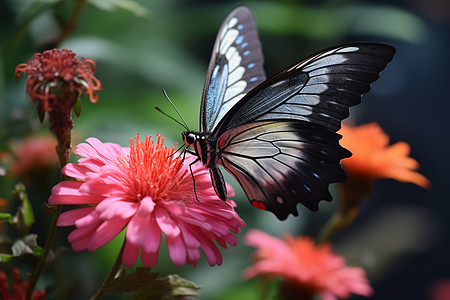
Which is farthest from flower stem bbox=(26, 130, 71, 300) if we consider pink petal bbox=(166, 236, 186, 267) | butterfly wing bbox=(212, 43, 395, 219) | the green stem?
butterfly wing bbox=(212, 43, 395, 219)

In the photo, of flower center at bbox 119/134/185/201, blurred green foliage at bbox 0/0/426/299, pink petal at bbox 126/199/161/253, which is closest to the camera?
pink petal at bbox 126/199/161/253

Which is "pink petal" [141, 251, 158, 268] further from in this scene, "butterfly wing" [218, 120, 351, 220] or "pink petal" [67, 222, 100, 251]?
"butterfly wing" [218, 120, 351, 220]

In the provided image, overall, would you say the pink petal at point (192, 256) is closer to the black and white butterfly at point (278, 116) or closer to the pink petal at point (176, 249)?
the pink petal at point (176, 249)

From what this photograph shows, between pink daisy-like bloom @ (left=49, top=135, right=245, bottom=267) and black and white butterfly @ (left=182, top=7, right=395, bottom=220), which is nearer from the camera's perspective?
pink daisy-like bloom @ (left=49, top=135, right=245, bottom=267)

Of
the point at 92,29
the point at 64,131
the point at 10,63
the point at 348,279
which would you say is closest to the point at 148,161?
the point at 64,131

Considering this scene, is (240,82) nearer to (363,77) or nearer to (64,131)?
(363,77)

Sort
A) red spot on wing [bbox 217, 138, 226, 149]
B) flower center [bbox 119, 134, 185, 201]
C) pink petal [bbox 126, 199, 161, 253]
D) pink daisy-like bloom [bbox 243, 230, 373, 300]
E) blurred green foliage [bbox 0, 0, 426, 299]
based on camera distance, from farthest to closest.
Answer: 1. blurred green foliage [bbox 0, 0, 426, 299]
2. pink daisy-like bloom [bbox 243, 230, 373, 300]
3. red spot on wing [bbox 217, 138, 226, 149]
4. flower center [bbox 119, 134, 185, 201]
5. pink petal [bbox 126, 199, 161, 253]

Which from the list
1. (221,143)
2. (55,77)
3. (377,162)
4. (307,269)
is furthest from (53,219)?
(377,162)

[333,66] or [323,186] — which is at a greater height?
[333,66]
